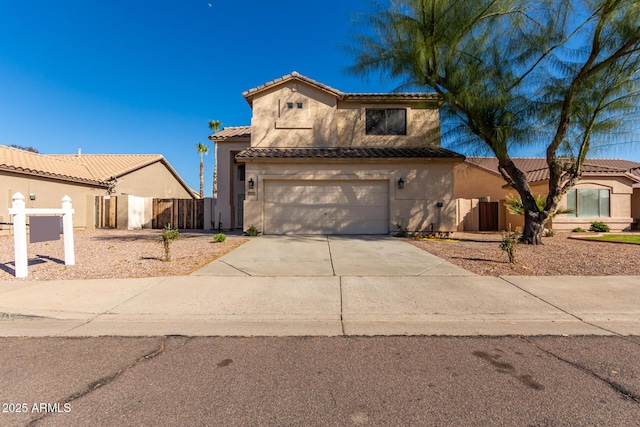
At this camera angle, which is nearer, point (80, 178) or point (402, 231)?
point (402, 231)

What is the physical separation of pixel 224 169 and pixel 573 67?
16.3 m

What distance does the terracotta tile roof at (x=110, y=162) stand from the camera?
20.8m

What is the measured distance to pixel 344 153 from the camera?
14109mm

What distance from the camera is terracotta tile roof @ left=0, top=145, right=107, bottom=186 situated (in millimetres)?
14581

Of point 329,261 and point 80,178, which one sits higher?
point 80,178

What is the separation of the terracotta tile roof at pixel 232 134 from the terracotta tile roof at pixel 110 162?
8049 millimetres

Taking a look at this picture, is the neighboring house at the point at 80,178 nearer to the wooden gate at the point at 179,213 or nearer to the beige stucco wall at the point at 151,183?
the beige stucco wall at the point at 151,183

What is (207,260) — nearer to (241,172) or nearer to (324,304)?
(324,304)

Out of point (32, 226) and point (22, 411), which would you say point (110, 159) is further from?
point (22, 411)

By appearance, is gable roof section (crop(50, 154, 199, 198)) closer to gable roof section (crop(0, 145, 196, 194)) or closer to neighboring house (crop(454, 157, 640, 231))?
gable roof section (crop(0, 145, 196, 194))

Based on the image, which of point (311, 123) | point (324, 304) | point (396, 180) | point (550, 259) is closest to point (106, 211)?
point (311, 123)

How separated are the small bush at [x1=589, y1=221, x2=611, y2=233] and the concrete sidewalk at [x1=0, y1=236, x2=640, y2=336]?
43.4ft

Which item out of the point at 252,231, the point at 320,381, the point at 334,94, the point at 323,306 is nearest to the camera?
the point at 320,381

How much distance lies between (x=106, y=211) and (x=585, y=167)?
91.1 ft
